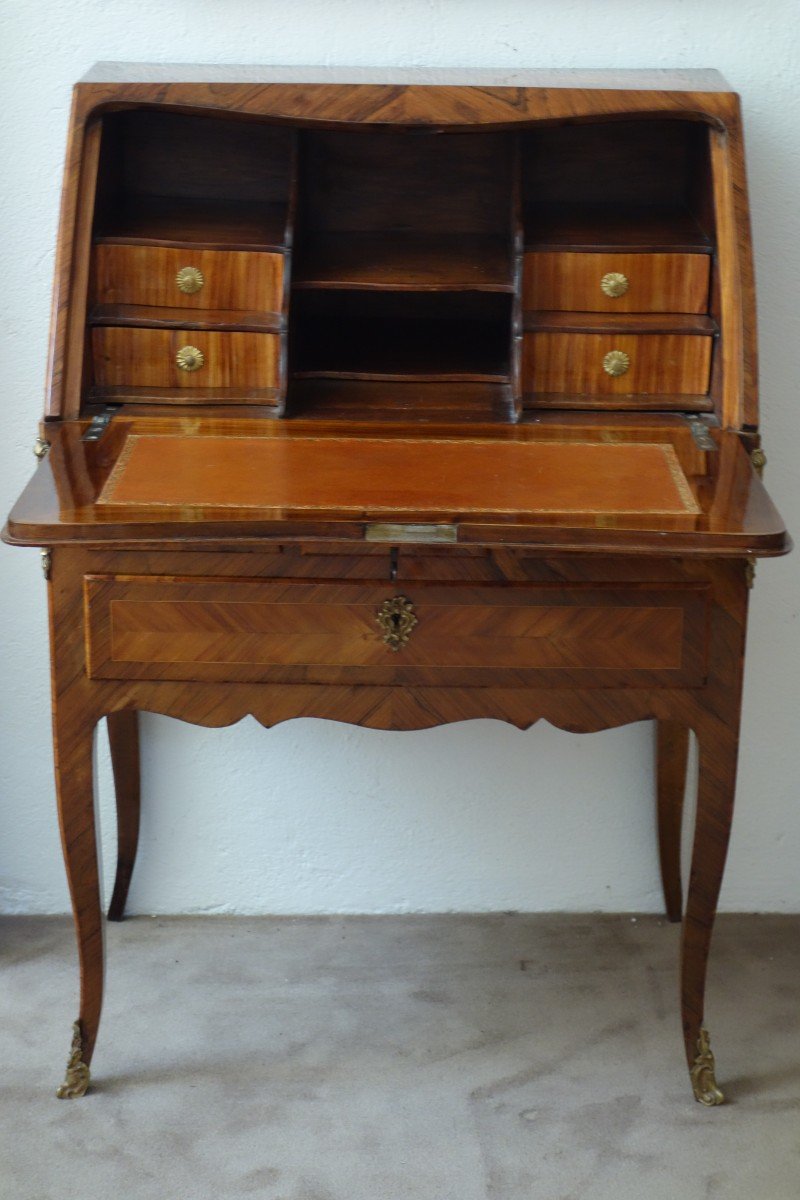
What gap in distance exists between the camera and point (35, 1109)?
2180 mm

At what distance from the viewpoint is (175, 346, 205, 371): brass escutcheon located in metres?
2.12

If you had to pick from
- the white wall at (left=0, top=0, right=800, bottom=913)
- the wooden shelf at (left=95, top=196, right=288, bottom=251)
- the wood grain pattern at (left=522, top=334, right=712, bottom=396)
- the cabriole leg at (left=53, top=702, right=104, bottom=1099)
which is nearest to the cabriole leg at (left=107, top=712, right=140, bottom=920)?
the white wall at (left=0, top=0, right=800, bottom=913)

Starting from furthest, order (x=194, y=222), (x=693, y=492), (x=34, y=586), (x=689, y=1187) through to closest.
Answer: (x=34, y=586), (x=194, y=222), (x=689, y=1187), (x=693, y=492)

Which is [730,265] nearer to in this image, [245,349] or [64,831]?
[245,349]

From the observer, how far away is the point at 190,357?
212 cm

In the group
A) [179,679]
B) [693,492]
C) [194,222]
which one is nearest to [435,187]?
[194,222]

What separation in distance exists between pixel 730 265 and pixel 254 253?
72 cm

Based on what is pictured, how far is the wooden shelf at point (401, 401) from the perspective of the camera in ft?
6.89

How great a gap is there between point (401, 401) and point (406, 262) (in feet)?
0.73

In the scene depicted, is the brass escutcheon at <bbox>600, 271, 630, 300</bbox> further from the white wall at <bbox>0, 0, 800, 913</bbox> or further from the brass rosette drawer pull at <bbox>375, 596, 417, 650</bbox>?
the brass rosette drawer pull at <bbox>375, 596, 417, 650</bbox>

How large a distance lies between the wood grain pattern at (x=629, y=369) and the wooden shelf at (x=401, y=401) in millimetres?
70

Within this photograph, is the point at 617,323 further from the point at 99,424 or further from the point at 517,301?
the point at 99,424

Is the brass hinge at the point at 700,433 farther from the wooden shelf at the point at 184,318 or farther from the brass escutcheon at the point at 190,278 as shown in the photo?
the brass escutcheon at the point at 190,278

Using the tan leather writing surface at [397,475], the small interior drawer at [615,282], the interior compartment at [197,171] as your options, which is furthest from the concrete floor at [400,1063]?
the interior compartment at [197,171]
